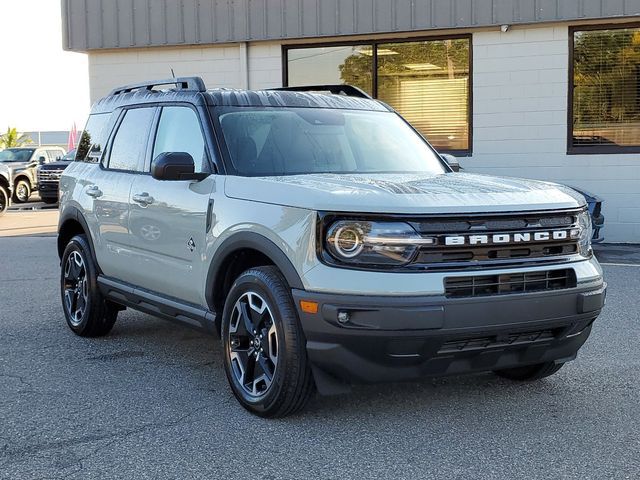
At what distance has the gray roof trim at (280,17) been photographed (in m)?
13.0

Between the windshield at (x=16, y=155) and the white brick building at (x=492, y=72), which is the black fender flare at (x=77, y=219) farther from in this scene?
the windshield at (x=16, y=155)

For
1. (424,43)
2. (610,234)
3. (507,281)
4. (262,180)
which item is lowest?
(610,234)

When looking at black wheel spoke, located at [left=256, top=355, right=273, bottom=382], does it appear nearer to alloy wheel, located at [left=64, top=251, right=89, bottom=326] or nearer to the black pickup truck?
alloy wheel, located at [left=64, top=251, right=89, bottom=326]

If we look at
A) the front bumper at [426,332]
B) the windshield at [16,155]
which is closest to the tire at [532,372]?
the front bumper at [426,332]

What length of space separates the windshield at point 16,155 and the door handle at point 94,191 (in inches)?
→ 805

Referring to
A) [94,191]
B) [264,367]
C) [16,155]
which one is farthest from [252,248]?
[16,155]

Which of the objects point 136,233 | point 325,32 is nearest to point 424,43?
point 325,32

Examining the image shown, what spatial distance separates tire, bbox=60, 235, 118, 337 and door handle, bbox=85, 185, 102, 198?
429mm

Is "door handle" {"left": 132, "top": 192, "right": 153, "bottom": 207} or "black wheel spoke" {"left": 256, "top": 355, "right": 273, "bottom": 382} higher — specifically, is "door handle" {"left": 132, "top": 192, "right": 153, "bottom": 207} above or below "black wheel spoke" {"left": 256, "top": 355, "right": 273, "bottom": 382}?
above

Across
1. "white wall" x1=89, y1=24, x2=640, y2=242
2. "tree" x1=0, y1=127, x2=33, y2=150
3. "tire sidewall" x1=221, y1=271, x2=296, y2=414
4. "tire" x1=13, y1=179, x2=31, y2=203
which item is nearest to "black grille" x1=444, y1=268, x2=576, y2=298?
"tire sidewall" x1=221, y1=271, x2=296, y2=414

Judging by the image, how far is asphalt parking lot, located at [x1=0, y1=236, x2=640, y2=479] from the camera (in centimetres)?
397

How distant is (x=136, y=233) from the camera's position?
19.2 ft

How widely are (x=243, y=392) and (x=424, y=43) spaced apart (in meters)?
10.4

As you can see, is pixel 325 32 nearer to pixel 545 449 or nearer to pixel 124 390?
pixel 124 390
